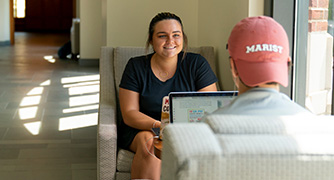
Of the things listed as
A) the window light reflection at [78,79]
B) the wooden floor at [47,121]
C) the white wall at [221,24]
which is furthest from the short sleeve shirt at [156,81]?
the window light reflection at [78,79]

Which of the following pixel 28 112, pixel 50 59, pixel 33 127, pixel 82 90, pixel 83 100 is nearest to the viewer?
pixel 33 127

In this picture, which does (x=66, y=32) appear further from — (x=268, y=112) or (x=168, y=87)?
(x=268, y=112)

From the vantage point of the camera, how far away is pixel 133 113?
9.77 ft

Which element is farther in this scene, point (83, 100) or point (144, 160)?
point (83, 100)

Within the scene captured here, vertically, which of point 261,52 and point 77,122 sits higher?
point 261,52

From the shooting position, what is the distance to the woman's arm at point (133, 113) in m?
2.92

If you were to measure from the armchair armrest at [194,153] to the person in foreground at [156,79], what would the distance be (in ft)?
5.84

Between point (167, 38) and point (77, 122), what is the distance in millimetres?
2554

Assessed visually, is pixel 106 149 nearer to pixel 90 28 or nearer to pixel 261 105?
pixel 261 105

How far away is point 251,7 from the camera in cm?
320

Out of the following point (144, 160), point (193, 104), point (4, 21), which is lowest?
point (144, 160)

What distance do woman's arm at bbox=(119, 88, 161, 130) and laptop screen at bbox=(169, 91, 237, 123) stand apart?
0.51 meters

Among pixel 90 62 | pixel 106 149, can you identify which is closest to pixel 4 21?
pixel 90 62

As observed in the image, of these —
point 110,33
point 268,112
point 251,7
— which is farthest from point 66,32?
point 268,112
